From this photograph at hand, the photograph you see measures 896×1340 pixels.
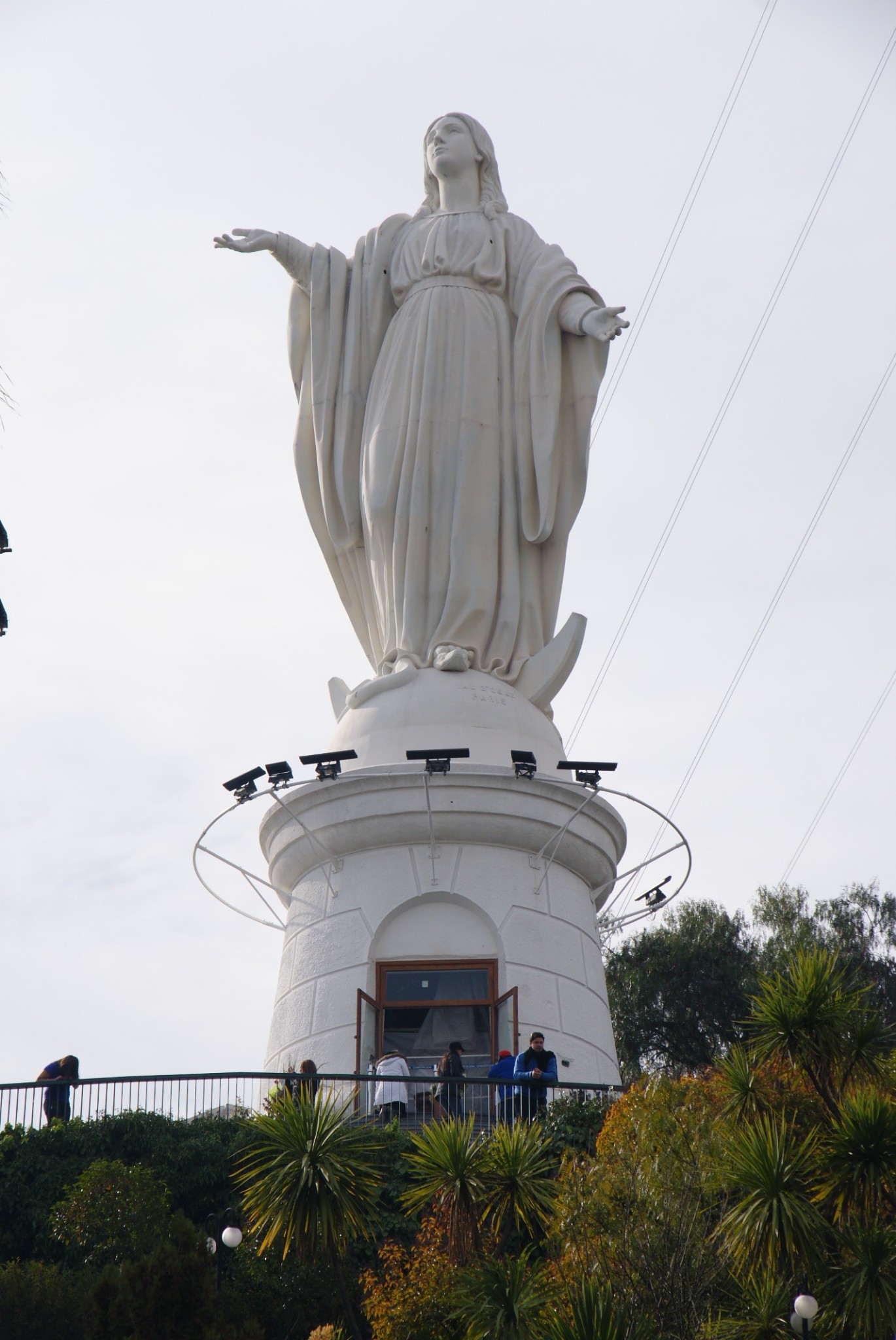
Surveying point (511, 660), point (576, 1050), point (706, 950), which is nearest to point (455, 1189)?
point (576, 1050)

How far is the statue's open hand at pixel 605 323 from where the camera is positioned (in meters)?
26.5

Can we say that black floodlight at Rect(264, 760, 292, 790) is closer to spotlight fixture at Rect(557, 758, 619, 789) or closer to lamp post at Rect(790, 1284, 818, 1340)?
spotlight fixture at Rect(557, 758, 619, 789)

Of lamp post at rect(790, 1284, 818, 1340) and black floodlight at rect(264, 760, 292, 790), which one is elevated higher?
black floodlight at rect(264, 760, 292, 790)

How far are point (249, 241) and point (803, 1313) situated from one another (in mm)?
17631

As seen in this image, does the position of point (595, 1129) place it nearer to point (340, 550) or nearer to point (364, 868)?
point (364, 868)

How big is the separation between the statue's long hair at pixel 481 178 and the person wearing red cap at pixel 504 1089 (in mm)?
12577

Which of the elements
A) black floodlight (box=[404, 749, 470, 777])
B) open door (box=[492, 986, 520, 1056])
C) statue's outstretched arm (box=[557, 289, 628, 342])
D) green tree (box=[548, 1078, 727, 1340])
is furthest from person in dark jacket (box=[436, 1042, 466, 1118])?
statue's outstretched arm (box=[557, 289, 628, 342])

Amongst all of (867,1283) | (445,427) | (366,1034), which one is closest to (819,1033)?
(867,1283)

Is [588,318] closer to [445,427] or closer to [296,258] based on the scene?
[445,427]

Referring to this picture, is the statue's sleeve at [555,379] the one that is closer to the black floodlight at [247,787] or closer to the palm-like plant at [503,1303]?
the black floodlight at [247,787]

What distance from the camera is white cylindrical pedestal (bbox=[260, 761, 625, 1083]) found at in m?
23.9

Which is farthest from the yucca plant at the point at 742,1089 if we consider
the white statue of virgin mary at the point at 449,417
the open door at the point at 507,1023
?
the white statue of virgin mary at the point at 449,417

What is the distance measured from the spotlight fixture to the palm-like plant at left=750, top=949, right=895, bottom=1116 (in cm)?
785

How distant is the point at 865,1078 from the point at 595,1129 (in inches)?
152
